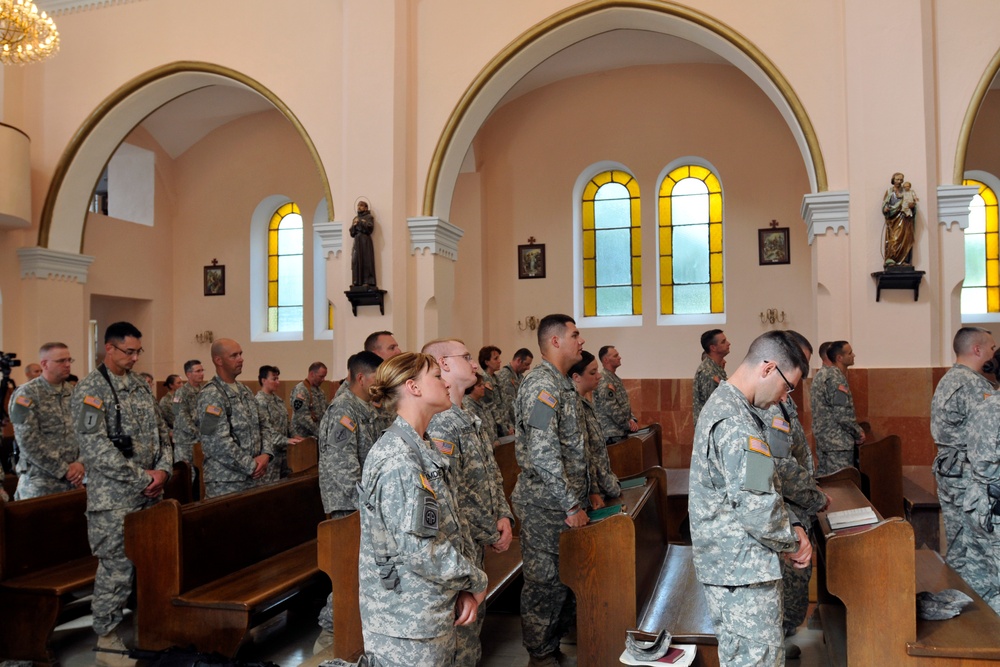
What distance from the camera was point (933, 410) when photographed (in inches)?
196

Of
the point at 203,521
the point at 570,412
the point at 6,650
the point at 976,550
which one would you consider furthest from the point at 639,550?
the point at 6,650

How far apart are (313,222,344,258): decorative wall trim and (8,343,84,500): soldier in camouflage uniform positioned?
11.5ft

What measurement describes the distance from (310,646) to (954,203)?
6466 millimetres

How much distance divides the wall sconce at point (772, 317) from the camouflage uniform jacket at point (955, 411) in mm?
6007

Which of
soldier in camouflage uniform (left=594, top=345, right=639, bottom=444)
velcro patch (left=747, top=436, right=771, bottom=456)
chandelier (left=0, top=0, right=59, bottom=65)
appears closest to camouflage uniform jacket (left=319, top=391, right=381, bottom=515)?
velcro patch (left=747, top=436, right=771, bottom=456)

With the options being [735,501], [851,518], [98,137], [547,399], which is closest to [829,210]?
[851,518]

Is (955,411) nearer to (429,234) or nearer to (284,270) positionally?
(429,234)

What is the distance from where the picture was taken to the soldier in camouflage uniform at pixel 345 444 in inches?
168

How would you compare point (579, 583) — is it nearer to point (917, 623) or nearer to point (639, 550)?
point (639, 550)

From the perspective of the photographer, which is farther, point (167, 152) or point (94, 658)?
point (167, 152)

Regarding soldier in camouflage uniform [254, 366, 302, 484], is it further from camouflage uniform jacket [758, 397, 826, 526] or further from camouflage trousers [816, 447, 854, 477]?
camouflage trousers [816, 447, 854, 477]

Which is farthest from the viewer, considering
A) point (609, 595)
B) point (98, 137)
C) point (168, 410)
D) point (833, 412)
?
point (98, 137)

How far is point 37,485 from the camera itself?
5422 mm

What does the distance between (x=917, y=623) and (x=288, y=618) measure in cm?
340
